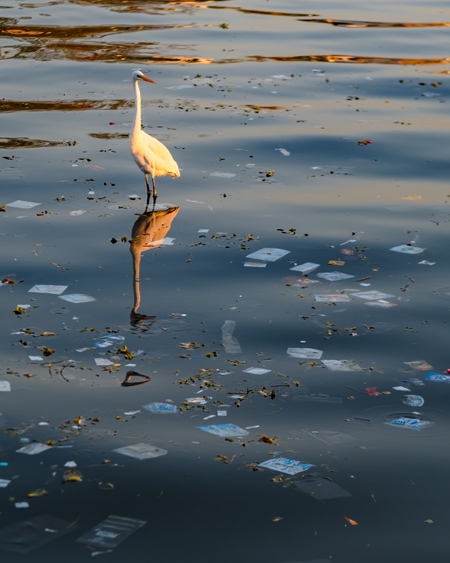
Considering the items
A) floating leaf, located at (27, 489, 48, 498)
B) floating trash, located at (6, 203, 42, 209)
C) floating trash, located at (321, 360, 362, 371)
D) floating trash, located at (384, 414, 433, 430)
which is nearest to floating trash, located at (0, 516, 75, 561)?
floating leaf, located at (27, 489, 48, 498)

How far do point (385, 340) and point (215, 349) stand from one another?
1169mm

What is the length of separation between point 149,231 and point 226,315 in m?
1.92

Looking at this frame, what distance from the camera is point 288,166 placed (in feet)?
34.9

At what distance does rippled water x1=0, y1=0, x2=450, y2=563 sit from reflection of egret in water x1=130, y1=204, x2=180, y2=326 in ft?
0.10

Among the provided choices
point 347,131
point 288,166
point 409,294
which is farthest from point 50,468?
point 347,131

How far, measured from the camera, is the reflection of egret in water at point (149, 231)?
8008 mm

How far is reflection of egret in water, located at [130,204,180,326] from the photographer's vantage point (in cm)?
801

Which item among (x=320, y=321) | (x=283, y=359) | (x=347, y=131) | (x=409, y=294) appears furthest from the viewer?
(x=347, y=131)

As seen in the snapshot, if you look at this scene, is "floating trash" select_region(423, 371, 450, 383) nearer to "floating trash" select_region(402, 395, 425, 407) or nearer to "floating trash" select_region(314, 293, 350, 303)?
"floating trash" select_region(402, 395, 425, 407)

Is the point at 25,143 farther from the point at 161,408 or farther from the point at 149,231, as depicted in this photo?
the point at 161,408

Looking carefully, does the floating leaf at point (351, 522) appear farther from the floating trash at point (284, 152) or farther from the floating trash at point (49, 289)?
the floating trash at point (284, 152)

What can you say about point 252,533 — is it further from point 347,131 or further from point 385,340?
point 347,131

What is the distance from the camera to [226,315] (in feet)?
23.0

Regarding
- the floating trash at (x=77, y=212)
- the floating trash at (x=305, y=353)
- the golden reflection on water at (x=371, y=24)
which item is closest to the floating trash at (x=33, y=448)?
the floating trash at (x=305, y=353)
